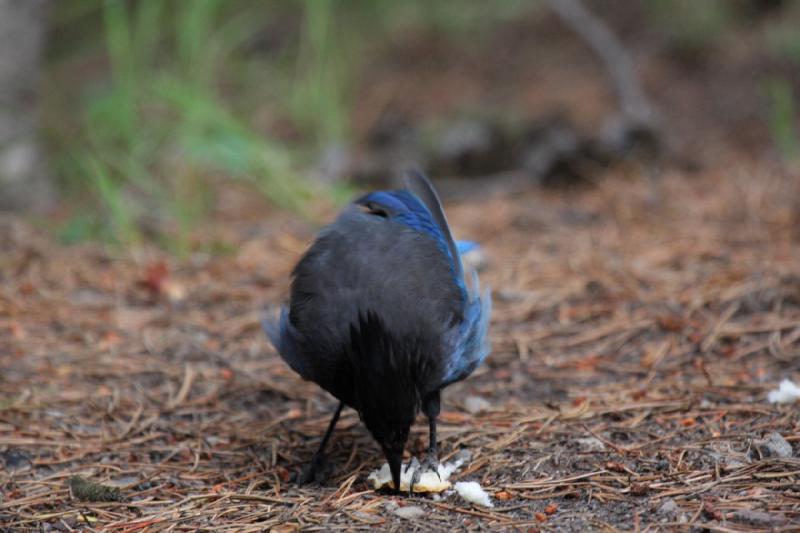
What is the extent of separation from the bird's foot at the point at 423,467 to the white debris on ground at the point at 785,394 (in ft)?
3.74

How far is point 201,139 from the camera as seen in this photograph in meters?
5.19

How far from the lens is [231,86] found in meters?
8.22

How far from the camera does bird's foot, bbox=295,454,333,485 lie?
117 inches

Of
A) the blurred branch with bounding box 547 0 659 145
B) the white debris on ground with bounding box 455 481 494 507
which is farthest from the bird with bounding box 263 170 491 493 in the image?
the blurred branch with bounding box 547 0 659 145

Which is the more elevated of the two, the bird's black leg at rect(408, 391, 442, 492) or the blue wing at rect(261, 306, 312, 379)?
the blue wing at rect(261, 306, 312, 379)

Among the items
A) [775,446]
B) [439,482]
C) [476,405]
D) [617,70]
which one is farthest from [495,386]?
[617,70]

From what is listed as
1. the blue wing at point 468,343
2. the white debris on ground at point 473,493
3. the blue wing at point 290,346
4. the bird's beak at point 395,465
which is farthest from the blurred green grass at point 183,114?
the white debris on ground at point 473,493

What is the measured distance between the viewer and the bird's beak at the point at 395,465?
2641mm

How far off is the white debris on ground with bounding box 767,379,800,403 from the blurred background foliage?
8.71 ft

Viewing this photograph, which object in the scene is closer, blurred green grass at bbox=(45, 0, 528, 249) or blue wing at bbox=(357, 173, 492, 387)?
blue wing at bbox=(357, 173, 492, 387)

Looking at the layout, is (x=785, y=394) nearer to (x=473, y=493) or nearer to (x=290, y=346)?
(x=473, y=493)

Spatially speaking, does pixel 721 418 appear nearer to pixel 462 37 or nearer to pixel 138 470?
pixel 138 470

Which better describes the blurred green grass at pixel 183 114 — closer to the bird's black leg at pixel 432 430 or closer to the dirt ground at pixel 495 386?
the dirt ground at pixel 495 386

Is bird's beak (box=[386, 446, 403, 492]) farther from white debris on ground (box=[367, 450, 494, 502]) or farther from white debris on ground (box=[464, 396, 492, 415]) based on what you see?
white debris on ground (box=[464, 396, 492, 415])
